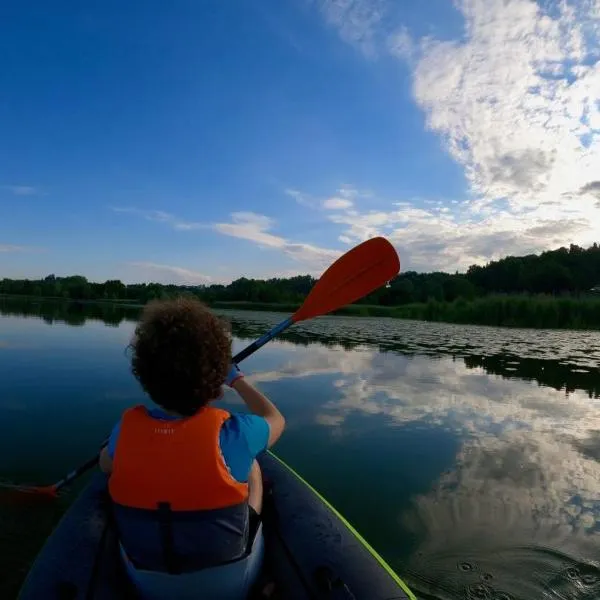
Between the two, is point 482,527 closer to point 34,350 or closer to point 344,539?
point 344,539

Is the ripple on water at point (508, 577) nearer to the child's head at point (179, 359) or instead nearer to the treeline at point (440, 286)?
the child's head at point (179, 359)

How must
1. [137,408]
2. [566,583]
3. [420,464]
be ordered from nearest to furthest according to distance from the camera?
[137,408]
[566,583]
[420,464]

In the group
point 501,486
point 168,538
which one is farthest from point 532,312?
point 168,538

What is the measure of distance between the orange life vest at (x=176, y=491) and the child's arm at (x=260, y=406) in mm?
254

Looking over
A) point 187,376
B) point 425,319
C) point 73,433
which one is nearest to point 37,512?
point 73,433

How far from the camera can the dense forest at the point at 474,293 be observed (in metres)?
17.5

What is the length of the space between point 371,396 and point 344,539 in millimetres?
3935

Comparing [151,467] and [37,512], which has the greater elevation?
[151,467]

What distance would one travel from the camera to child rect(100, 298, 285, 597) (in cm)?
129

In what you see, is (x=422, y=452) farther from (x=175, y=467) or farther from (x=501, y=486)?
(x=175, y=467)

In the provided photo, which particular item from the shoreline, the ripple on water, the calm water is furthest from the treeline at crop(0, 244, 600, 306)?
the ripple on water

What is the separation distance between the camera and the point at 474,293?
41.5m

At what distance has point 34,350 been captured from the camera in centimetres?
834

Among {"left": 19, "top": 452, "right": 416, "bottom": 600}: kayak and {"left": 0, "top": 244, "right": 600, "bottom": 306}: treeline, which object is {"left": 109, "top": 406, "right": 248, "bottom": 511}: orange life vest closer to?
{"left": 19, "top": 452, "right": 416, "bottom": 600}: kayak
